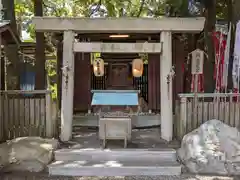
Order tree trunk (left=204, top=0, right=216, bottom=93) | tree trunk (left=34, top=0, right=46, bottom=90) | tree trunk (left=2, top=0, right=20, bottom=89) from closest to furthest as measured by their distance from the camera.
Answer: tree trunk (left=204, top=0, right=216, bottom=93) < tree trunk (left=2, top=0, right=20, bottom=89) < tree trunk (left=34, top=0, right=46, bottom=90)

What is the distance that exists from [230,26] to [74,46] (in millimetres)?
4649

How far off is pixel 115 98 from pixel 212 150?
2806mm

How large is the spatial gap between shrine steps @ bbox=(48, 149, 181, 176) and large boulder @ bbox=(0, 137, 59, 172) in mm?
227

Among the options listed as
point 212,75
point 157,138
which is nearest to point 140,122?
point 157,138

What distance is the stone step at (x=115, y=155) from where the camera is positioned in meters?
7.20

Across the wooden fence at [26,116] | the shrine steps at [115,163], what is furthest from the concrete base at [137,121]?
the shrine steps at [115,163]

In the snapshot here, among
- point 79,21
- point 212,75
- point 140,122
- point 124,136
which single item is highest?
point 79,21

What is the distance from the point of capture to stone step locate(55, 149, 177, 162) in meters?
7.20

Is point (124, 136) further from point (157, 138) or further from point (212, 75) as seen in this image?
point (212, 75)

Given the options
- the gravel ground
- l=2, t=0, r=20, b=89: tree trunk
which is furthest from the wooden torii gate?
l=2, t=0, r=20, b=89: tree trunk

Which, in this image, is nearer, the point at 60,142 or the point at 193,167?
the point at 193,167

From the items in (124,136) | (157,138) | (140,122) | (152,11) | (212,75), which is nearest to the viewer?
(124,136)

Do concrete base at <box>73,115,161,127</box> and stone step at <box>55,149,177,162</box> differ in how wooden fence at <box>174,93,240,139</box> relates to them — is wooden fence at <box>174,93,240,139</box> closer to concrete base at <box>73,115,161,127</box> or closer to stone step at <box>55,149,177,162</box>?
stone step at <box>55,149,177,162</box>

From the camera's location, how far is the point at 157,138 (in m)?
8.85
